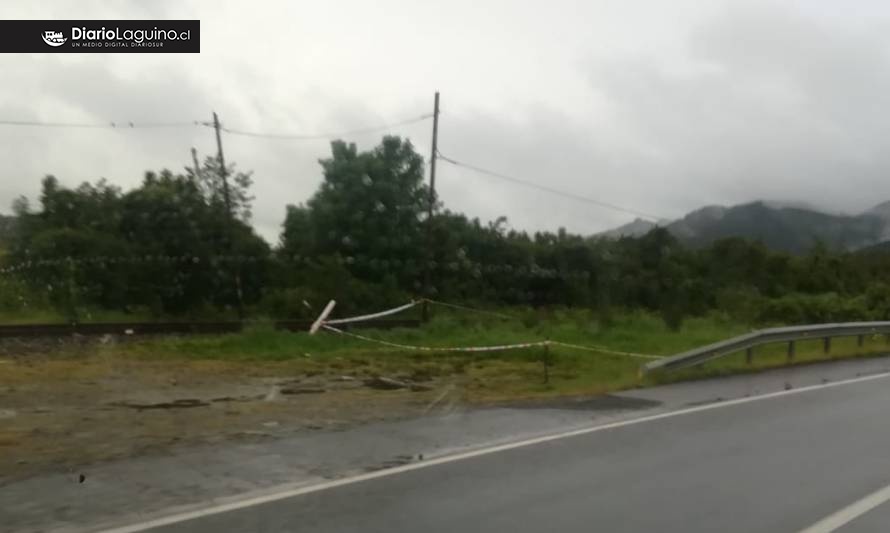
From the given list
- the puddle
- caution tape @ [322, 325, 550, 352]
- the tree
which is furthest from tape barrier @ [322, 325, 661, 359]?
the tree

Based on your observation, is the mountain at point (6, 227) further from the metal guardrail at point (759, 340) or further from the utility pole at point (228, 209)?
the metal guardrail at point (759, 340)

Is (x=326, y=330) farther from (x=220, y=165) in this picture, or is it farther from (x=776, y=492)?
(x=776, y=492)

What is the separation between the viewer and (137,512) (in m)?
7.88

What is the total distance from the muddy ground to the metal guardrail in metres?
3.93

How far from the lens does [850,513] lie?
322 inches

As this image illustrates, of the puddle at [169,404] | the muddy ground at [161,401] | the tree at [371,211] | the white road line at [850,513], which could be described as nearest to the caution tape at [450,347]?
the muddy ground at [161,401]

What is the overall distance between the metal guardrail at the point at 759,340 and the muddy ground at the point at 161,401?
3.93m

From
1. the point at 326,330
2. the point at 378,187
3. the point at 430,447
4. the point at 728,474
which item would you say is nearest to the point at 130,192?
the point at 378,187

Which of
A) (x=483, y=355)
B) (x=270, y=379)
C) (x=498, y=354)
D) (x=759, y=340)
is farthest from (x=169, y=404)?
(x=759, y=340)

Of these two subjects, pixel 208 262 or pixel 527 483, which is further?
pixel 208 262

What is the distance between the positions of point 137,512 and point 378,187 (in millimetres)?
36094

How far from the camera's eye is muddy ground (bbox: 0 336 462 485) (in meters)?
10.9

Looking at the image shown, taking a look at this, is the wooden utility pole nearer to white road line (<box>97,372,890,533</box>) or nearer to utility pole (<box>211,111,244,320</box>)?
utility pole (<box>211,111,244,320</box>)

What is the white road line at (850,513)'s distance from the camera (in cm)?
769
